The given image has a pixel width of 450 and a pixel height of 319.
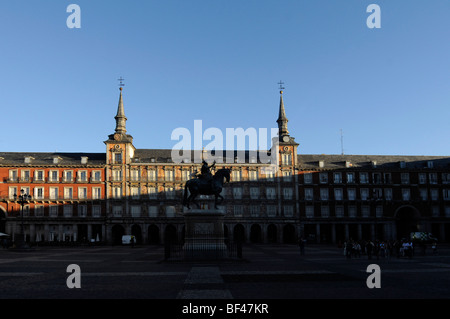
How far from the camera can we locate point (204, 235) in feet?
94.6

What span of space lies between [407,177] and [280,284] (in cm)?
6815

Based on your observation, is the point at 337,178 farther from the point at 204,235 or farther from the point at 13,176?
the point at 13,176

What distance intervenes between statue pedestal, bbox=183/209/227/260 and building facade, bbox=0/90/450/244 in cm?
4278

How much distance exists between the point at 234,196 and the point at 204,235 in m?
46.0

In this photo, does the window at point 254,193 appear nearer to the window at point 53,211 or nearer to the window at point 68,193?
the window at point 68,193

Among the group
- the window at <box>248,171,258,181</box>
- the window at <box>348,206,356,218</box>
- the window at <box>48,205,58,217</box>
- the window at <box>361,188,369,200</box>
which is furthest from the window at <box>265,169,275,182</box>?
the window at <box>48,205,58,217</box>

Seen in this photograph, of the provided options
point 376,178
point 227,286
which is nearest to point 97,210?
point 376,178

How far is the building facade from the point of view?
71.9m

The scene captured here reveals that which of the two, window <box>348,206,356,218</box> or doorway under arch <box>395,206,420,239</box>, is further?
doorway under arch <box>395,206,420,239</box>

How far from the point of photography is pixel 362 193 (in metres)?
76.1

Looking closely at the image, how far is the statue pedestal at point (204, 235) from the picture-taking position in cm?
2830

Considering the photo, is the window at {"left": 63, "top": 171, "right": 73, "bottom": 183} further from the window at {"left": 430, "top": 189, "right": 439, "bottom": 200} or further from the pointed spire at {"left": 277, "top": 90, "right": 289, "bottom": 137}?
the window at {"left": 430, "top": 189, "right": 439, "bottom": 200}

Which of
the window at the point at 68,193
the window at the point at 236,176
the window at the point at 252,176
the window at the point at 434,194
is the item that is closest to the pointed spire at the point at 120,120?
the window at the point at 68,193
